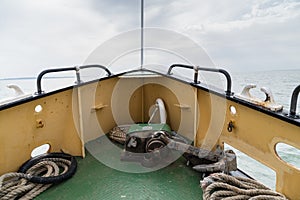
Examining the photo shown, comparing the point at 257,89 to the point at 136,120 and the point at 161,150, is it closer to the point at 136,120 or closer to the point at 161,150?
the point at 161,150

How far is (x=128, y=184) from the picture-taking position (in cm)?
161

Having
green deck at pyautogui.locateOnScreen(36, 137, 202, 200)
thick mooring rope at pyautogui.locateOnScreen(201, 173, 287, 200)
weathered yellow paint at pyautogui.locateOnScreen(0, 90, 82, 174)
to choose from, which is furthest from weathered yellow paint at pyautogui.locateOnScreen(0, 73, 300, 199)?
green deck at pyautogui.locateOnScreen(36, 137, 202, 200)

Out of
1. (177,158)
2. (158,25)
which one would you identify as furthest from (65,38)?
(177,158)

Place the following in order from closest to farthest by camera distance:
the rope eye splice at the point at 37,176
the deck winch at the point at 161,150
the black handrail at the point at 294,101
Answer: the black handrail at the point at 294,101, the rope eye splice at the point at 37,176, the deck winch at the point at 161,150

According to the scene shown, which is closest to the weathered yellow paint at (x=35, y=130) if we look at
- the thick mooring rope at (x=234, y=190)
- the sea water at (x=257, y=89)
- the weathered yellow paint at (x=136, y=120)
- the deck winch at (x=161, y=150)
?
the weathered yellow paint at (x=136, y=120)

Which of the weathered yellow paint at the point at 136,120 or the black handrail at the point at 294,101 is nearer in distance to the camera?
the black handrail at the point at 294,101

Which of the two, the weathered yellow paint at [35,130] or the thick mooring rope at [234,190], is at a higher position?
the weathered yellow paint at [35,130]

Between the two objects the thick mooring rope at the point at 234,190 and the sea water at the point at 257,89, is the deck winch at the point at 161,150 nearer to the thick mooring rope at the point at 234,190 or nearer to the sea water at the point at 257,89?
the thick mooring rope at the point at 234,190

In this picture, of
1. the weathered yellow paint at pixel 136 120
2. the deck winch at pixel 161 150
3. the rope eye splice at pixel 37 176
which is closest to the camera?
the weathered yellow paint at pixel 136 120

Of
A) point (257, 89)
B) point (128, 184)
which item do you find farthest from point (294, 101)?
point (128, 184)

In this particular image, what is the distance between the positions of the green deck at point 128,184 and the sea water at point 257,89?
23.1 inches

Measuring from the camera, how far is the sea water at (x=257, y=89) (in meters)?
1.57

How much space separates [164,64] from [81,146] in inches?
62.8

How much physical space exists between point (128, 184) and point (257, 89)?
3.85 ft
